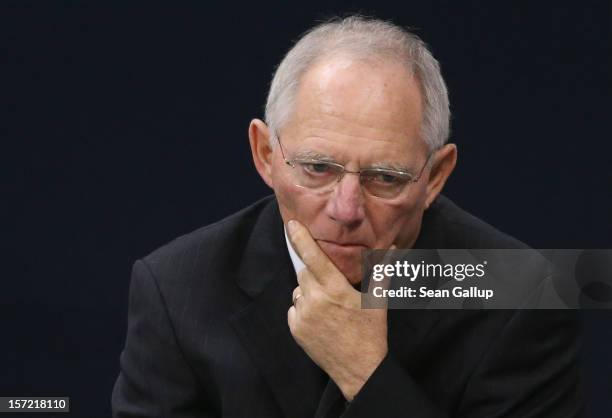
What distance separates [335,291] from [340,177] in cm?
30

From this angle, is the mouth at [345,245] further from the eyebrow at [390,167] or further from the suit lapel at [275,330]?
the suit lapel at [275,330]

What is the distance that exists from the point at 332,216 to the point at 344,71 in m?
0.37

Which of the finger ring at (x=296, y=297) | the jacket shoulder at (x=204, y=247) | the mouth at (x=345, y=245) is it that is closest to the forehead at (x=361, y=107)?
the mouth at (x=345, y=245)

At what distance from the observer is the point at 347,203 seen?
335cm

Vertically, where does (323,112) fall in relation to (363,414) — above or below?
above

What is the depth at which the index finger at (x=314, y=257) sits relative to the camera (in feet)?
11.2

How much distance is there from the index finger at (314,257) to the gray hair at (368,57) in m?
0.29

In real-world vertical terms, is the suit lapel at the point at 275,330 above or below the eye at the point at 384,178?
below

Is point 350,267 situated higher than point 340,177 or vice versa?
point 340,177

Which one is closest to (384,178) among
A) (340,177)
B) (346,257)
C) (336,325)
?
(340,177)

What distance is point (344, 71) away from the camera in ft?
11.1

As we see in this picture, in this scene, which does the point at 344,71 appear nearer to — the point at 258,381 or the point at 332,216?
the point at 332,216

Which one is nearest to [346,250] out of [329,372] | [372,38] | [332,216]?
[332,216]

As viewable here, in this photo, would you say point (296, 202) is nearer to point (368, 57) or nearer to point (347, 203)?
point (347, 203)
